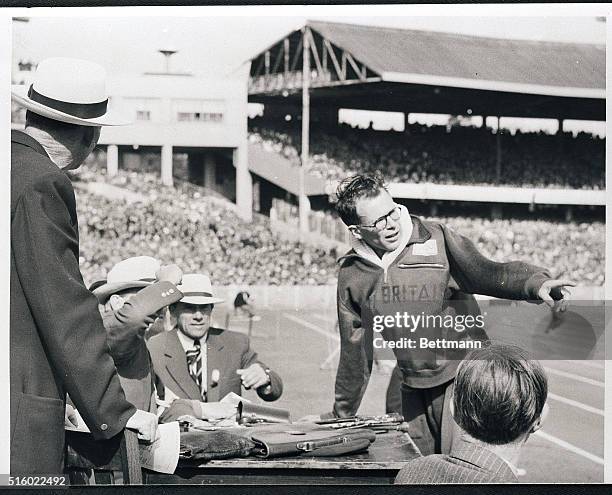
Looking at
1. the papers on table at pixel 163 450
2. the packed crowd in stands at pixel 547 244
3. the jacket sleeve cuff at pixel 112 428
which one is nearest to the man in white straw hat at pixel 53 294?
the jacket sleeve cuff at pixel 112 428

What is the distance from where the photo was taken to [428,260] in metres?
4.66

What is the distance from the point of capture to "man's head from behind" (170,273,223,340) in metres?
4.68

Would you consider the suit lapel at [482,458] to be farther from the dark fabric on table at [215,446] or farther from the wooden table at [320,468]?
the dark fabric on table at [215,446]

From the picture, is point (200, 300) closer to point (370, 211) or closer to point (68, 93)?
point (370, 211)

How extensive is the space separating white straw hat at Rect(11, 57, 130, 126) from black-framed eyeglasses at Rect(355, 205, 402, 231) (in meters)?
1.31

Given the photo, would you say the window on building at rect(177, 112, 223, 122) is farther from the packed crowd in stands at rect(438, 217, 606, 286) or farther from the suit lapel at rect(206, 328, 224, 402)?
the packed crowd in stands at rect(438, 217, 606, 286)

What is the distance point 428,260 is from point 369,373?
24.2 inches

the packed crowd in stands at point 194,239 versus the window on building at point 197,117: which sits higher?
the window on building at point 197,117

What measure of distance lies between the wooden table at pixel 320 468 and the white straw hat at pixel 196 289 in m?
0.80

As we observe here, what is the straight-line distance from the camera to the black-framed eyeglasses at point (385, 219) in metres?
4.66

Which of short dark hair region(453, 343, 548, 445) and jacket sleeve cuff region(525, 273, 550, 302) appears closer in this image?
short dark hair region(453, 343, 548, 445)

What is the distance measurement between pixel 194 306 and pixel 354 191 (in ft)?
3.14

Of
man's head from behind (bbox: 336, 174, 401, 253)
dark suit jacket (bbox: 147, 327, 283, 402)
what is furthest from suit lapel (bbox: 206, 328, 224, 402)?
man's head from behind (bbox: 336, 174, 401, 253)

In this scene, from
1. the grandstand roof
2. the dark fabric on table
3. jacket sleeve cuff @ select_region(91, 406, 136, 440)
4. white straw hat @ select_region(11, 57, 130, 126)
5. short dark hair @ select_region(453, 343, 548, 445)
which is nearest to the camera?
short dark hair @ select_region(453, 343, 548, 445)
